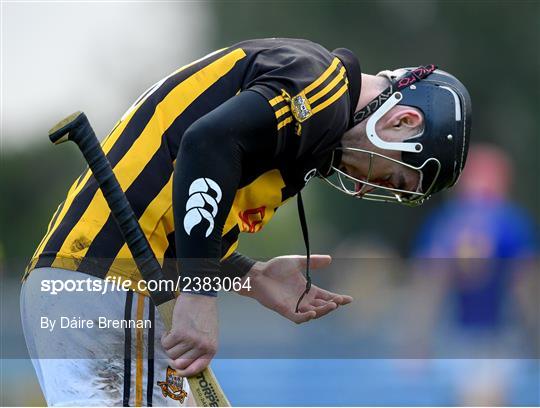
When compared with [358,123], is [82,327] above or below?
below

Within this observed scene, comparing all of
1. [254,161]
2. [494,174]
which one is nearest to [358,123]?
[254,161]

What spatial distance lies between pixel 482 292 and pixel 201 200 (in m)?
4.51

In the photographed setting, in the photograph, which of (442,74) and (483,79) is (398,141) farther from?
(483,79)

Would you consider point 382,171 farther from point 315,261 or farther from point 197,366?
point 197,366

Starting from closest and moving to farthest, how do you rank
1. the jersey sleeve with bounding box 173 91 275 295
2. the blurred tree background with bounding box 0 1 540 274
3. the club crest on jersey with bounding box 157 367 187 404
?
the jersey sleeve with bounding box 173 91 275 295, the club crest on jersey with bounding box 157 367 187 404, the blurred tree background with bounding box 0 1 540 274

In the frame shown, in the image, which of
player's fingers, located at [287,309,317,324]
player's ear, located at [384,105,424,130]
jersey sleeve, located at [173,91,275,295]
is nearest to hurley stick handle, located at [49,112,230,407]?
jersey sleeve, located at [173,91,275,295]

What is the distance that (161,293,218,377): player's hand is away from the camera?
10.2 ft

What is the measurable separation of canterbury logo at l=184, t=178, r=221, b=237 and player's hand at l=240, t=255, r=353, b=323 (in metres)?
0.87

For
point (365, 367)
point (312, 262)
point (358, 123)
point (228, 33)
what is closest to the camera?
point (358, 123)

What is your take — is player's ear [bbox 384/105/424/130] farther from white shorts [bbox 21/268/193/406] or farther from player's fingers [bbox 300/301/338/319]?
white shorts [bbox 21/268/193/406]

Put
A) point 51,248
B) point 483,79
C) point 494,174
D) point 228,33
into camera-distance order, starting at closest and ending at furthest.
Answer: point 51,248 → point 494,174 → point 483,79 → point 228,33

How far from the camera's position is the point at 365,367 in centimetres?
676

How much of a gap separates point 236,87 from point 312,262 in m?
0.86

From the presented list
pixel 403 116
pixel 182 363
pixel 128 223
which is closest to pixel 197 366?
pixel 182 363
